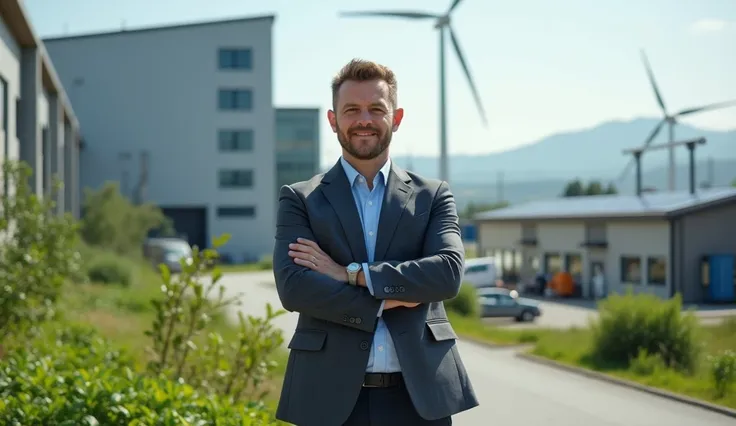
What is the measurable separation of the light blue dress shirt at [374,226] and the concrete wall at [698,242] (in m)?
33.9

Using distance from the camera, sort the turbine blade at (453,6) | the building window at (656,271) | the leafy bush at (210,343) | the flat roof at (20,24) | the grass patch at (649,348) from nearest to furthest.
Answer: the leafy bush at (210,343) < the grass patch at (649,348) < the flat roof at (20,24) < the turbine blade at (453,6) < the building window at (656,271)

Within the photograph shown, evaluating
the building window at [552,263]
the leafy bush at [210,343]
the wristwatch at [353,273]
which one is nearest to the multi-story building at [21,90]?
the leafy bush at [210,343]

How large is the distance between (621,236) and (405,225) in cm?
3665

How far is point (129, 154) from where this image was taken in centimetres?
6431

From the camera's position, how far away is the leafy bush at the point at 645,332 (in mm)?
14445

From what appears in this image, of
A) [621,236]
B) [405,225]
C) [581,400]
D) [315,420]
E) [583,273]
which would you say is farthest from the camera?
[583,273]

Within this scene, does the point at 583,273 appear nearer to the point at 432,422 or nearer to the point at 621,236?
the point at 621,236

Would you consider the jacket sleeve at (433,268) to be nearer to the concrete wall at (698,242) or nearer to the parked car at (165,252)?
the concrete wall at (698,242)

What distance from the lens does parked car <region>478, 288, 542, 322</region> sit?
97.6ft

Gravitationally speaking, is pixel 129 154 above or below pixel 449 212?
above

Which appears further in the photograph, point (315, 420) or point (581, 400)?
point (581, 400)

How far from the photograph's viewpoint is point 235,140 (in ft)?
219

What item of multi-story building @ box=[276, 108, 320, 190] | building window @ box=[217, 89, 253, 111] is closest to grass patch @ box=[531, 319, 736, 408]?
building window @ box=[217, 89, 253, 111]

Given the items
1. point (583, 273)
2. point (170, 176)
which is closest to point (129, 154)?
point (170, 176)
